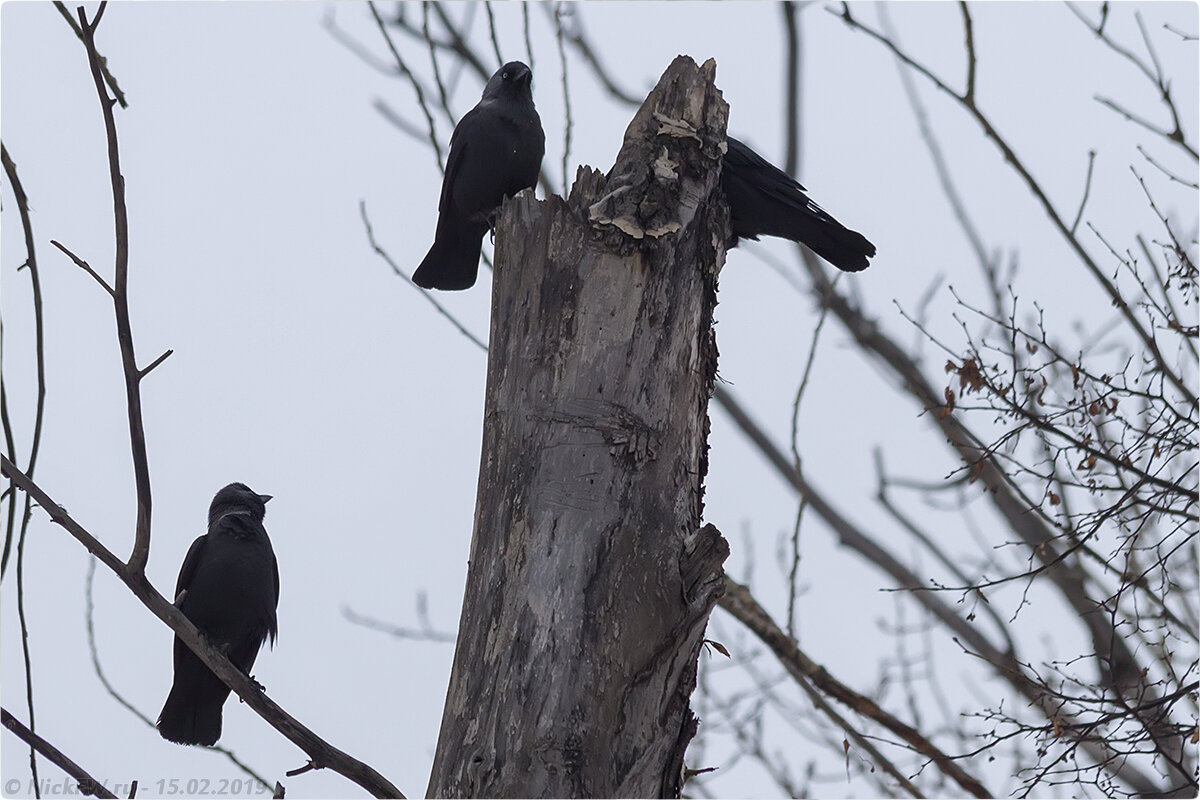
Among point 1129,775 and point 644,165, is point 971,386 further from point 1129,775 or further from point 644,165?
point 1129,775

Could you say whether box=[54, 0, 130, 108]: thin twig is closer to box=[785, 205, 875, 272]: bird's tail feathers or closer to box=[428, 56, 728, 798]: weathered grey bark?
box=[428, 56, 728, 798]: weathered grey bark

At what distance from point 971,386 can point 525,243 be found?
5.75 ft

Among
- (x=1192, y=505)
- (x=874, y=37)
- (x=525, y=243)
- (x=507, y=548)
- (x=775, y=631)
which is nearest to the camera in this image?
(x=507, y=548)

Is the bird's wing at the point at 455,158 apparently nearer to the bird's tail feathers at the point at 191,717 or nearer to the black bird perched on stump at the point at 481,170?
the black bird perched on stump at the point at 481,170

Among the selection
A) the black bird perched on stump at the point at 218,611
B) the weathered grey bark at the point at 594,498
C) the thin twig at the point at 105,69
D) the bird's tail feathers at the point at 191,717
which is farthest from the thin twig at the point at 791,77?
the thin twig at the point at 105,69

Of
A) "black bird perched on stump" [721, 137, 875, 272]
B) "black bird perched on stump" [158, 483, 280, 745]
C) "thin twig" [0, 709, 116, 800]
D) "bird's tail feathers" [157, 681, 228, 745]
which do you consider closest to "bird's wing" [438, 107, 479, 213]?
"black bird perched on stump" [721, 137, 875, 272]

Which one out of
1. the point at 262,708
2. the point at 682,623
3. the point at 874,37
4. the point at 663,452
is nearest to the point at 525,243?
the point at 663,452

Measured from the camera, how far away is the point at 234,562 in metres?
4.25

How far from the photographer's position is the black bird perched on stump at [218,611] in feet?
13.7

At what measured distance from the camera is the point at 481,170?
453 cm

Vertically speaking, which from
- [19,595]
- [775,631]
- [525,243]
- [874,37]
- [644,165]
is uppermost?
[874,37]

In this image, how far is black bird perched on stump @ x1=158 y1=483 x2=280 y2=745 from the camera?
164 inches

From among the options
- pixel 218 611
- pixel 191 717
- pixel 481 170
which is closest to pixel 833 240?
pixel 481 170

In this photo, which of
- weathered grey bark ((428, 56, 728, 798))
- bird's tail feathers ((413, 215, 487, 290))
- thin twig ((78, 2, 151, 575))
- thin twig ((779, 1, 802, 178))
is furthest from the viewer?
thin twig ((779, 1, 802, 178))
